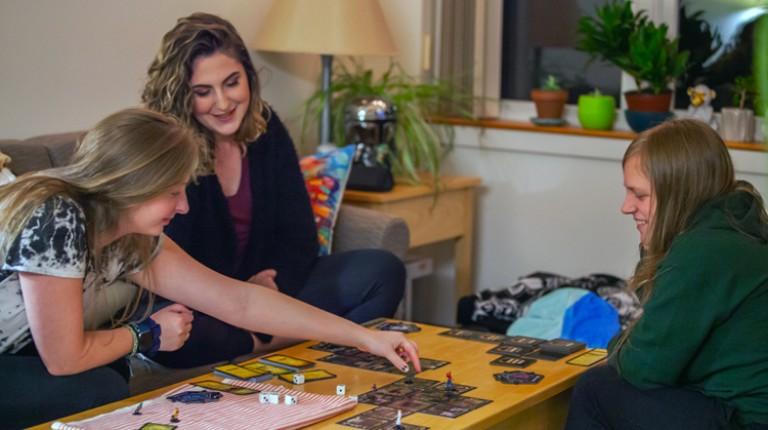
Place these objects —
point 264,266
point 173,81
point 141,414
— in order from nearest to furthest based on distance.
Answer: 1. point 141,414
2. point 173,81
3. point 264,266

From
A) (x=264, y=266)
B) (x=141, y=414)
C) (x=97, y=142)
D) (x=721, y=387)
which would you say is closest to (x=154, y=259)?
(x=97, y=142)

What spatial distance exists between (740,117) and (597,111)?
466 mm

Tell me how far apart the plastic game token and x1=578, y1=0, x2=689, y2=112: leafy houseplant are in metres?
1.79

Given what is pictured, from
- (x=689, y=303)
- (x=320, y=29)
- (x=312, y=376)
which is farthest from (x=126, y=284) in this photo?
(x=320, y=29)

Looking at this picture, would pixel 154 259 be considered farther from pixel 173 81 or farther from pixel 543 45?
pixel 543 45

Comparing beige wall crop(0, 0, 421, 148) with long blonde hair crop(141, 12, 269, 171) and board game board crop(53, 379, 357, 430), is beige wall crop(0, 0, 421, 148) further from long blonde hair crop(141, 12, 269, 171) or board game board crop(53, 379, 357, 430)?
board game board crop(53, 379, 357, 430)

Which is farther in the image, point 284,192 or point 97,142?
point 284,192

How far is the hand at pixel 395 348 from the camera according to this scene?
7.48 ft

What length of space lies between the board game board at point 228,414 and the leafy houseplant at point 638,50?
2108 mm

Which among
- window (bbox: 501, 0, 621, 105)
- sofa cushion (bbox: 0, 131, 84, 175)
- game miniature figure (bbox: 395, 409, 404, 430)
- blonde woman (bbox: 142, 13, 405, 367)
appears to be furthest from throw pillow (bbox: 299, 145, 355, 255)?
game miniature figure (bbox: 395, 409, 404, 430)

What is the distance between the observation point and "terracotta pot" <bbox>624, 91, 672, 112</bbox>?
3.87m

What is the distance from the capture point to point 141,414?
6.46ft

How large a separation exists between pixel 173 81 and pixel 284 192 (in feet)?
1.47

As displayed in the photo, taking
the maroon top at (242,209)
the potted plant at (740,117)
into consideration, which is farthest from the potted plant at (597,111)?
the maroon top at (242,209)
